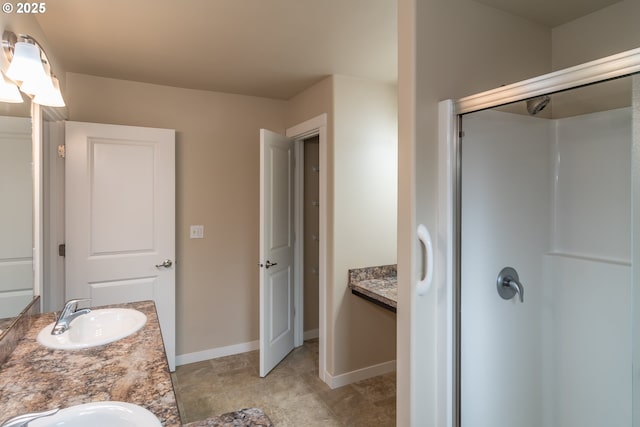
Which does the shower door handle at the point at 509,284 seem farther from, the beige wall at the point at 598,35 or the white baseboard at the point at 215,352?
the white baseboard at the point at 215,352

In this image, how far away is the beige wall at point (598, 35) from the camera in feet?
5.21

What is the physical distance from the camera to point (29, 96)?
1.53 metres

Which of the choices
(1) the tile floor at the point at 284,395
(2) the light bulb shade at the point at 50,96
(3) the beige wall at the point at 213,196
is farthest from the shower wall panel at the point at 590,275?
(2) the light bulb shade at the point at 50,96

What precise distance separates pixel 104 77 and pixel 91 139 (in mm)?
510

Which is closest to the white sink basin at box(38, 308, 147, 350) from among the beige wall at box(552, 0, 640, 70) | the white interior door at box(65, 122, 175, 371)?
the white interior door at box(65, 122, 175, 371)

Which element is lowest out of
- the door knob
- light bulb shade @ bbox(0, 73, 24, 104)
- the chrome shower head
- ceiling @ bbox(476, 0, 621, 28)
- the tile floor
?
the tile floor

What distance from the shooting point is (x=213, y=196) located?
310 centimetres

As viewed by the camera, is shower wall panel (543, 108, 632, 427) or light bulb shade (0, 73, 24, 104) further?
shower wall panel (543, 108, 632, 427)

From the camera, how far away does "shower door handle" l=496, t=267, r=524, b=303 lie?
1.64 meters

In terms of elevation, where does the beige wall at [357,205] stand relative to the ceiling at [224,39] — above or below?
below

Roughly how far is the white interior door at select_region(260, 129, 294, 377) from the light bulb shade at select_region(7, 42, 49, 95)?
1470mm

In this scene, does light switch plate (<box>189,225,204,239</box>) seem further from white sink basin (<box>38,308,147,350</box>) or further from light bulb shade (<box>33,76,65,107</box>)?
light bulb shade (<box>33,76,65,107</box>)

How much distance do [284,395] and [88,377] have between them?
67.5 inches

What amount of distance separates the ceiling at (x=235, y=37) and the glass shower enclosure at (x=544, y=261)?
0.59 meters
